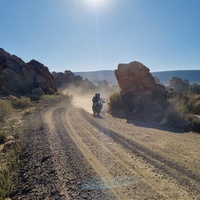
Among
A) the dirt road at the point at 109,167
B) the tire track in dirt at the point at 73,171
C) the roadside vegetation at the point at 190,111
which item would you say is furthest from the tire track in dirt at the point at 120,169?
the roadside vegetation at the point at 190,111

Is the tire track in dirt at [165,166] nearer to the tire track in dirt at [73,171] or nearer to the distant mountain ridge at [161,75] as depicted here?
the tire track in dirt at [73,171]

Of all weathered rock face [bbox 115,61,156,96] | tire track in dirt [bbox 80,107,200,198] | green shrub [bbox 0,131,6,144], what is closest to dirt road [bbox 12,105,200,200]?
tire track in dirt [bbox 80,107,200,198]

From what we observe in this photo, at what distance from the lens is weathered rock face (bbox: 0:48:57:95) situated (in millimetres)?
38094

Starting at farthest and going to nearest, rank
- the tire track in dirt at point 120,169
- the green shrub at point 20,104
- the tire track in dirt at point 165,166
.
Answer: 1. the green shrub at point 20,104
2. the tire track in dirt at point 165,166
3. the tire track in dirt at point 120,169

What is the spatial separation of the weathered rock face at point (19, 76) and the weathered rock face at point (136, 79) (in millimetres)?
18336

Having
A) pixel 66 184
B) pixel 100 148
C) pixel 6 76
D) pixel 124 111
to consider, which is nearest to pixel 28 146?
pixel 100 148

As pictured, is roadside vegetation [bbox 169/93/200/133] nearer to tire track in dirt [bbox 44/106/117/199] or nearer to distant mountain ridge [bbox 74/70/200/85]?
tire track in dirt [bbox 44/106/117/199]

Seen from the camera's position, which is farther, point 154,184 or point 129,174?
point 129,174

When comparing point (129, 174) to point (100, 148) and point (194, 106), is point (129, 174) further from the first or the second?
point (194, 106)

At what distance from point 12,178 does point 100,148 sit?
12.0 feet

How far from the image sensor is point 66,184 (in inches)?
282

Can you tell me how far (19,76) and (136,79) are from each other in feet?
72.1

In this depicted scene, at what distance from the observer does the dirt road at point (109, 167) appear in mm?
6591

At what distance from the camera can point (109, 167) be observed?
820cm
